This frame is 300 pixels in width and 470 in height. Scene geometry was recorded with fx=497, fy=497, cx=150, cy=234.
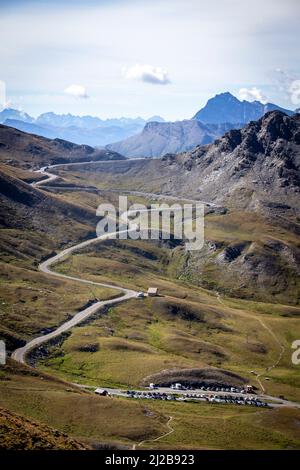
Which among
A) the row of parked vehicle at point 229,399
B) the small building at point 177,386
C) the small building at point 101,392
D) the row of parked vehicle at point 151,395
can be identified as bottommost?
the row of parked vehicle at point 229,399

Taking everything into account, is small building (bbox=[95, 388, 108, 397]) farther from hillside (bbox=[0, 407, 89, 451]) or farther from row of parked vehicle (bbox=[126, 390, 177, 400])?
hillside (bbox=[0, 407, 89, 451])

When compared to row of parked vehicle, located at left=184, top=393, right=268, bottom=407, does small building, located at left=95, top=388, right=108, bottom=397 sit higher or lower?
higher

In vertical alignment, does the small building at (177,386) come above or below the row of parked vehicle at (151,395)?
below

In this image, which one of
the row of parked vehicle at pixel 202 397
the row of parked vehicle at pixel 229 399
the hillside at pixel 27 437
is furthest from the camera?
the row of parked vehicle at pixel 229 399

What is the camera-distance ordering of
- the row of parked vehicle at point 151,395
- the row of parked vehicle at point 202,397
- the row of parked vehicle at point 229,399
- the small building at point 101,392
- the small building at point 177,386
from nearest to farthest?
the small building at point 101,392
the row of parked vehicle at point 151,395
the row of parked vehicle at point 202,397
the row of parked vehicle at point 229,399
the small building at point 177,386

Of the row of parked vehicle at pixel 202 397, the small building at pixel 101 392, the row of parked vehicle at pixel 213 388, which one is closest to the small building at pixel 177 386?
the row of parked vehicle at pixel 213 388

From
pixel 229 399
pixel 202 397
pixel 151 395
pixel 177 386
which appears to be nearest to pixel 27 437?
pixel 151 395

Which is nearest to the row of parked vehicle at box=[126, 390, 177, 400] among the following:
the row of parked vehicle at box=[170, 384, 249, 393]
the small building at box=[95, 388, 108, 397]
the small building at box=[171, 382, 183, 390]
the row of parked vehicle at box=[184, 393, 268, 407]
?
the row of parked vehicle at box=[184, 393, 268, 407]

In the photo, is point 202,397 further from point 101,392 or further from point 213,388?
point 101,392

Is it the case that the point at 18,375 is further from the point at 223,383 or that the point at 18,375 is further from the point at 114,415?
the point at 223,383

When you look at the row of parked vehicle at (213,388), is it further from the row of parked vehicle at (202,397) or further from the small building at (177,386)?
the row of parked vehicle at (202,397)

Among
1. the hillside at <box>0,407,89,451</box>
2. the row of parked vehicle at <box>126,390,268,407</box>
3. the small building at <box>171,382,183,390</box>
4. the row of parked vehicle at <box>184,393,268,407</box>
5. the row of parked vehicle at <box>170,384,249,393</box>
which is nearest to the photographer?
the hillside at <box>0,407,89,451</box>

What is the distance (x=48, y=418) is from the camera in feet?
369
